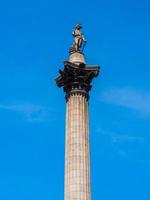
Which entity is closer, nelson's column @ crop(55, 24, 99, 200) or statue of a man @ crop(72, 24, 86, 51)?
nelson's column @ crop(55, 24, 99, 200)

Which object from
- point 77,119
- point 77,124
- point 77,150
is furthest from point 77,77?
point 77,150

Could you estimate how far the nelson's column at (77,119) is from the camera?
33.3m

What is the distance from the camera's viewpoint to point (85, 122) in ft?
117

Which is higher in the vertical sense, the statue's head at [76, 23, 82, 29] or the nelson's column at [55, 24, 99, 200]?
the statue's head at [76, 23, 82, 29]

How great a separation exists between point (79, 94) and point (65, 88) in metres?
1.30

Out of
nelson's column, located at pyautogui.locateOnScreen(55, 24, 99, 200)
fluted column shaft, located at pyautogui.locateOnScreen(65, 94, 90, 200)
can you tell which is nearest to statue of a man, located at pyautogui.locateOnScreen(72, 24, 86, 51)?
nelson's column, located at pyautogui.locateOnScreen(55, 24, 99, 200)

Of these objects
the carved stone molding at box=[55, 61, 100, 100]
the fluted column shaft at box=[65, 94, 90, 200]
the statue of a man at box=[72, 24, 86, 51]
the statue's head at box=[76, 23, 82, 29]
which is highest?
the statue's head at box=[76, 23, 82, 29]

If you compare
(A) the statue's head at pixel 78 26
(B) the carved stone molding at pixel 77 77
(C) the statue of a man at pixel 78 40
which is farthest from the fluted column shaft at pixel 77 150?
(A) the statue's head at pixel 78 26

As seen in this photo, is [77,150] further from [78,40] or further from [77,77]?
[78,40]

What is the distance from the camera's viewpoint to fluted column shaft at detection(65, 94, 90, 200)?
33094 millimetres

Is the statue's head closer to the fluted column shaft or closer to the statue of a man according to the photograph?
the statue of a man

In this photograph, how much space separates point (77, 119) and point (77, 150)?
7.53ft

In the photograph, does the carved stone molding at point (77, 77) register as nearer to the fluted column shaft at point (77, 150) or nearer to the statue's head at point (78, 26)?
the fluted column shaft at point (77, 150)

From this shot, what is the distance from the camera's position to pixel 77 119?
116ft
